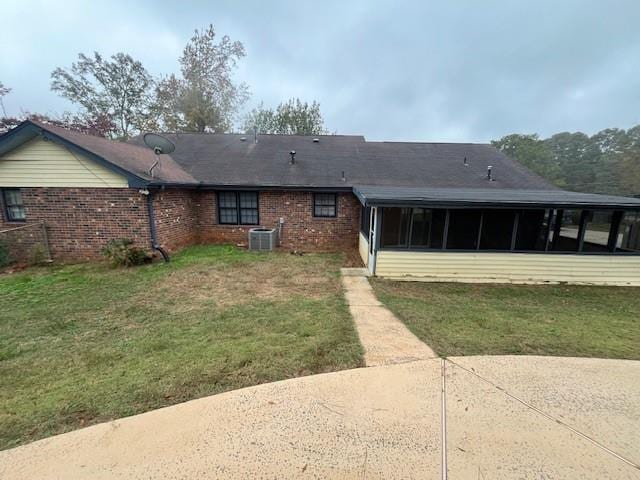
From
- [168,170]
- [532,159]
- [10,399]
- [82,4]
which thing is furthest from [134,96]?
[532,159]

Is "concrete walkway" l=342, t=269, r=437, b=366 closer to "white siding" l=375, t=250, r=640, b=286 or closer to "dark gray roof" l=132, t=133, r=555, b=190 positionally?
"white siding" l=375, t=250, r=640, b=286

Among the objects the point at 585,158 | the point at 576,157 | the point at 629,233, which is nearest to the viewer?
the point at 629,233

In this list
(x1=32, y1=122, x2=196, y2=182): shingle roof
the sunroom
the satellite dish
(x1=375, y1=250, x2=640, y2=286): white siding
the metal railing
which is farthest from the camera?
the satellite dish

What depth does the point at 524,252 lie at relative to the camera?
24.1 feet

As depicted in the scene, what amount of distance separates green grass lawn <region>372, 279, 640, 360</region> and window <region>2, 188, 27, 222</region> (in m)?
10.5

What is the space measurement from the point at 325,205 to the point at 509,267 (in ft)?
20.0

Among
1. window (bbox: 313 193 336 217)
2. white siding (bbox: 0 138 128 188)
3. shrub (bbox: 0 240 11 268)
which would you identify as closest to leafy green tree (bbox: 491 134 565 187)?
window (bbox: 313 193 336 217)

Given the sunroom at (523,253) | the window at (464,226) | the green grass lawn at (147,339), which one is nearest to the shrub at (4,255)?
the green grass lawn at (147,339)

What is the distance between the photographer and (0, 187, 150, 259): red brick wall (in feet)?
26.6

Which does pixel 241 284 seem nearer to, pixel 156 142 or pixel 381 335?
pixel 381 335

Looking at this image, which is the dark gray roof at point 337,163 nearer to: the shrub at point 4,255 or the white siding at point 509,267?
the white siding at point 509,267

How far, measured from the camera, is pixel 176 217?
9.42 meters

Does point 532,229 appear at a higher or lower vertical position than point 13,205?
lower

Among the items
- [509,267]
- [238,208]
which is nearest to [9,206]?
[238,208]
